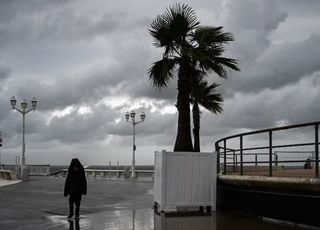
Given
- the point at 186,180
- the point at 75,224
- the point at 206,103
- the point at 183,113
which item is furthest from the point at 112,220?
the point at 206,103

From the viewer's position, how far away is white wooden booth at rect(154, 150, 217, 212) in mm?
14898

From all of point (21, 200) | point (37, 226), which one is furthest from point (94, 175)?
point (37, 226)

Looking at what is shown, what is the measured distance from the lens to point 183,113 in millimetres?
17281

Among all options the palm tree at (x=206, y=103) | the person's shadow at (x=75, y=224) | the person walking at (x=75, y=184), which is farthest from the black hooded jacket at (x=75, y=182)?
the palm tree at (x=206, y=103)

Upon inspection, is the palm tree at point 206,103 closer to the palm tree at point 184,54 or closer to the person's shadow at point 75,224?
the palm tree at point 184,54

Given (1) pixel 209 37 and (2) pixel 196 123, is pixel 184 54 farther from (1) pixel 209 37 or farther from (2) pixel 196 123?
(2) pixel 196 123

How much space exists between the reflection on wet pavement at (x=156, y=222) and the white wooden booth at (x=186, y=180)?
0.54m

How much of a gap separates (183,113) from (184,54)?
183 centimetres

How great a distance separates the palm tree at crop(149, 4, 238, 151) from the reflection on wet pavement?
3.49m

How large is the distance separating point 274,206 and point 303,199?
51.3 inches

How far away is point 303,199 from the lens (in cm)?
1131

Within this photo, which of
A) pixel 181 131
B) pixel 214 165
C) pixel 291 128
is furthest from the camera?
pixel 181 131

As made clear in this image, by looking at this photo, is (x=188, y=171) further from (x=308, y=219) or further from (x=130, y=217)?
(x=308, y=219)

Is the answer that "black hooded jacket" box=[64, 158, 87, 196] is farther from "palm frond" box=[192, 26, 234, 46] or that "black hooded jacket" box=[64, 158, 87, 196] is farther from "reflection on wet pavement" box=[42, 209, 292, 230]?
"palm frond" box=[192, 26, 234, 46]
